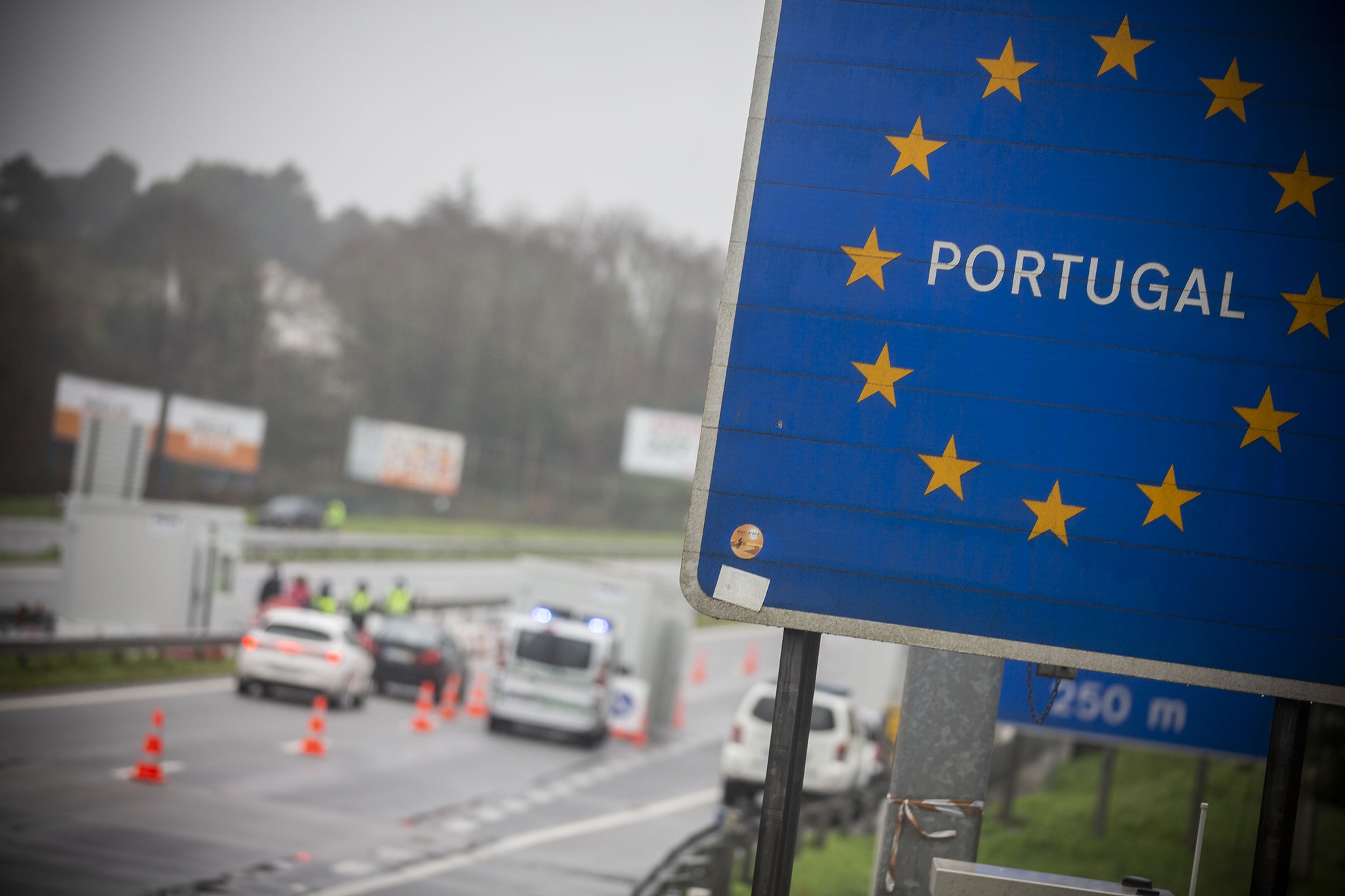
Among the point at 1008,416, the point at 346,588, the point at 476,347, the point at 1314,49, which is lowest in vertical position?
the point at 346,588

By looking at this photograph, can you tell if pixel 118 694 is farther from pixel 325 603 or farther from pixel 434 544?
pixel 434 544

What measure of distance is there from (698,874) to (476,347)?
8179 cm

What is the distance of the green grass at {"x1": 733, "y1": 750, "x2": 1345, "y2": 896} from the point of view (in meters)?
19.1

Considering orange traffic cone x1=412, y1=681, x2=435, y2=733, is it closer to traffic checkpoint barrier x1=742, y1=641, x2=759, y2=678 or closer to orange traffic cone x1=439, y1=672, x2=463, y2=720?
orange traffic cone x1=439, y1=672, x2=463, y2=720

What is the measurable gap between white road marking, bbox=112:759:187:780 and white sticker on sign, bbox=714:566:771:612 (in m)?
14.3

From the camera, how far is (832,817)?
71.7 ft

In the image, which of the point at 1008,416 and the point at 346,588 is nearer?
the point at 1008,416

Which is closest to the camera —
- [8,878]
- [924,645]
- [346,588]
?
[924,645]

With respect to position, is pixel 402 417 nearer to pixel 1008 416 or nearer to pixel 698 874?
pixel 698 874

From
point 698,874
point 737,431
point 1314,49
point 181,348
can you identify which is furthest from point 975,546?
point 181,348

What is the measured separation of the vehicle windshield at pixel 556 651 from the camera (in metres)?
25.6

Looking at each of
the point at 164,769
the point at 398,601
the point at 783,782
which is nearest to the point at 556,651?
the point at 398,601

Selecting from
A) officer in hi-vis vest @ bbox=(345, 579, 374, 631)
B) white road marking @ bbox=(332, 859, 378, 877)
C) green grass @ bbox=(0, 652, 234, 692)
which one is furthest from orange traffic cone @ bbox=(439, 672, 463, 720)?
white road marking @ bbox=(332, 859, 378, 877)

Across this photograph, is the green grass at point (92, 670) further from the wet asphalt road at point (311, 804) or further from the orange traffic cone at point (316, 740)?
the orange traffic cone at point (316, 740)
